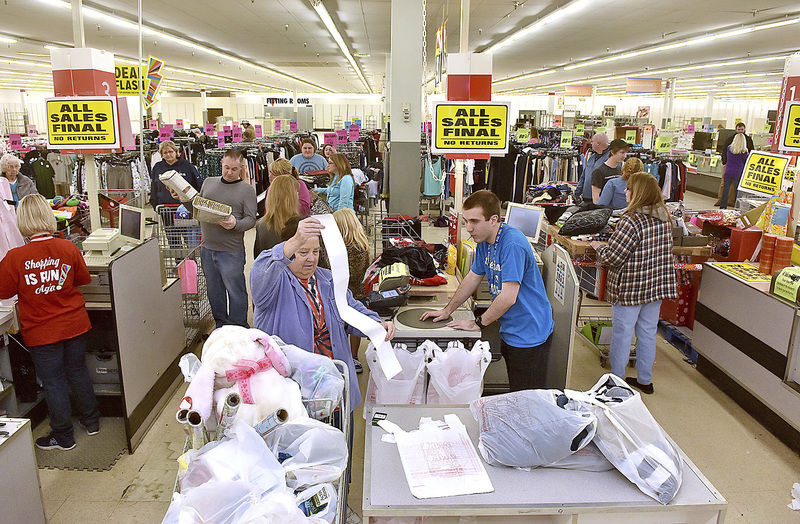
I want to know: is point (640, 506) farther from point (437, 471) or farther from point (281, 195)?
point (281, 195)

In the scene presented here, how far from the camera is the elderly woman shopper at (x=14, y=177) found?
693 cm

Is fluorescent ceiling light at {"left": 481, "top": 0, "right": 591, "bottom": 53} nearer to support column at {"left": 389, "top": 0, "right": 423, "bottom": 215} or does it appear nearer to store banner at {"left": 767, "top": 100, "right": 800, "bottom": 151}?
support column at {"left": 389, "top": 0, "right": 423, "bottom": 215}

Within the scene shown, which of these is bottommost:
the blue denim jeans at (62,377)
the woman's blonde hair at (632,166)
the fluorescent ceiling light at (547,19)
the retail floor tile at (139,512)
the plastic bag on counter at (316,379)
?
the retail floor tile at (139,512)

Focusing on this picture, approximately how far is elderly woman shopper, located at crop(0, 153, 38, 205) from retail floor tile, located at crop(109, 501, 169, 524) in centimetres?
482

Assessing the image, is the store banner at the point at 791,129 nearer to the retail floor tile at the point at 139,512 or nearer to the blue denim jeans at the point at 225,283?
the blue denim jeans at the point at 225,283

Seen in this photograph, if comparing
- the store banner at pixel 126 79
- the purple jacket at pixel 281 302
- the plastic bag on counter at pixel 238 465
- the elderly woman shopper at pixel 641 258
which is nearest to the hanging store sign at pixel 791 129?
the elderly woman shopper at pixel 641 258

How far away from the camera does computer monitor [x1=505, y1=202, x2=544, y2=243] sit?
14.0 ft

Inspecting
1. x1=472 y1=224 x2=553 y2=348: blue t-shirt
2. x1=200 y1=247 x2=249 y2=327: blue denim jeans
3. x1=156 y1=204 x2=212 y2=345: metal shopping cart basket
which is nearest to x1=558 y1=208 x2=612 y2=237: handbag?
x1=472 y1=224 x2=553 y2=348: blue t-shirt

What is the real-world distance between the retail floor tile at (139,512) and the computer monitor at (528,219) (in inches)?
115

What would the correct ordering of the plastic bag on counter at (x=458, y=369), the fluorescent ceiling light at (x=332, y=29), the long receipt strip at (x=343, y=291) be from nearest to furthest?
the long receipt strip at (x=343, y=291)
the plastic bag on counter at (x=458, y=369)
the fluorescent ceiling light at (x=332, y=29)

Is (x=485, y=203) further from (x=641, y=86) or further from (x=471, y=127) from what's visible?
(x=641, y=86)

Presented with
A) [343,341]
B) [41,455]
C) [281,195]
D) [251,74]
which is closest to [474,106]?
[281,195]

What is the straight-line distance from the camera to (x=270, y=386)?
Result: 1.99 meters

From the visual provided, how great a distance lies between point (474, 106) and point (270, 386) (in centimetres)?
336
